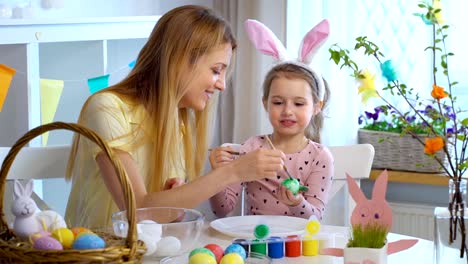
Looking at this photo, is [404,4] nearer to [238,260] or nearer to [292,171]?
[292,171]

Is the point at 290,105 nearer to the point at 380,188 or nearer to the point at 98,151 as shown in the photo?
the point at 98,151

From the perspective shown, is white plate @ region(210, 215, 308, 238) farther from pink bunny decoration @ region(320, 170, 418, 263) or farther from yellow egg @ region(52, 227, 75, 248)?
yellow egg @ region(52, 227, 75, 248)

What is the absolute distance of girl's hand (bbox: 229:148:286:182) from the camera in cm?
197

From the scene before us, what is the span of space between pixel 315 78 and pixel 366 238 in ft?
3.34

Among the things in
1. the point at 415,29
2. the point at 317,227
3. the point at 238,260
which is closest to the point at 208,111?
the point at 317,227

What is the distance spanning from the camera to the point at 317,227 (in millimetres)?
1766

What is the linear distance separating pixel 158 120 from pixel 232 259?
602mm

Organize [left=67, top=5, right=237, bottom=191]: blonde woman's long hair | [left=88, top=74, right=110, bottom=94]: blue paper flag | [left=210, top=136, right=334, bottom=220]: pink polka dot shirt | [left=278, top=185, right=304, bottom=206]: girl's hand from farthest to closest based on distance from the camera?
[left=88, top=74, right=110, bottom=94]: blue paper flag
[left=210, top=136, right=334, bottom=220]: pink polka dot shirt
[left=278, top=185, right=304, bottom=206]: girl's hand
[left=67, top=5, right=237, bottom=191]: blonde woman's long hair

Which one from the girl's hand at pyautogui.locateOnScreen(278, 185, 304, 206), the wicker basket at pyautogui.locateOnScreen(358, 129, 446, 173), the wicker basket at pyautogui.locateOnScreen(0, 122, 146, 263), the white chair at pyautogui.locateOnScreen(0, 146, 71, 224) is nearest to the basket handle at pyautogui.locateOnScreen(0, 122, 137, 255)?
the wicker basket at pyautogui.locateOnScreen(0, 122, 146, 263)

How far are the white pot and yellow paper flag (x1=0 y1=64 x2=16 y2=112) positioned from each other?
4.03ft

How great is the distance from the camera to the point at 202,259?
5.12 feet

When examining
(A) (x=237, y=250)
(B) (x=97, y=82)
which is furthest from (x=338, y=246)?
(B) (x=97, y=82)

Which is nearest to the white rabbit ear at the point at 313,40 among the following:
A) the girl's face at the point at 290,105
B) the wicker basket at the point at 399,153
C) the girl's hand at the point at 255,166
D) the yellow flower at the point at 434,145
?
the girl's face at the point at 290,105

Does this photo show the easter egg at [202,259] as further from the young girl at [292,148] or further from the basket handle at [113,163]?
the young girl at [292,148]
